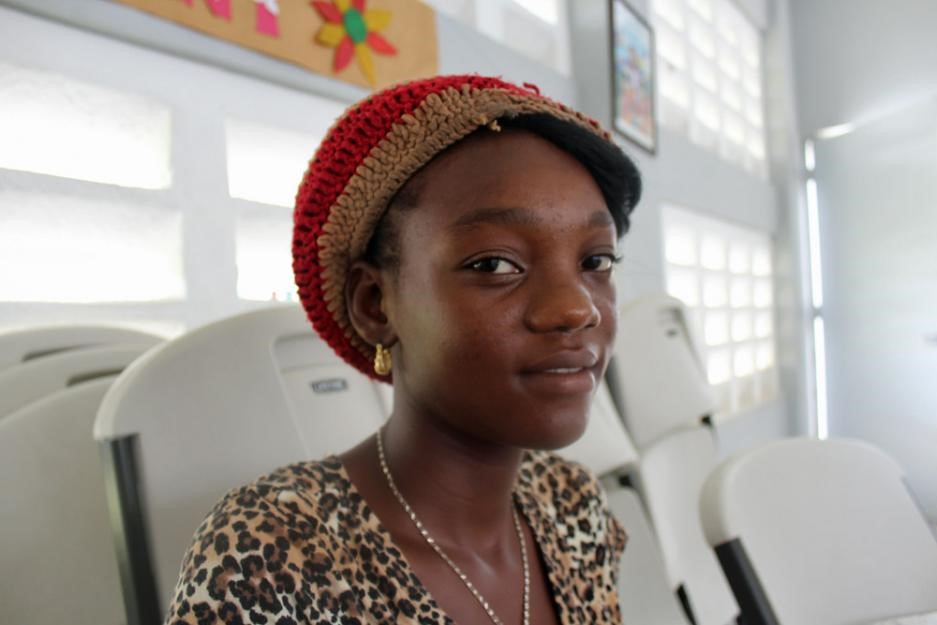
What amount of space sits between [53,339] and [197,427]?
29 cm

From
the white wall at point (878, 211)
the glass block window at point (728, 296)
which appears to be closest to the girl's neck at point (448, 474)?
the glass block window at point (728, 296)

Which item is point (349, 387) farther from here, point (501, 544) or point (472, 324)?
point (472, 324)

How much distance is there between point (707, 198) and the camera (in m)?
3.17

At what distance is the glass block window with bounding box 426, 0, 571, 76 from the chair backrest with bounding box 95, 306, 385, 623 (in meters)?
1.08

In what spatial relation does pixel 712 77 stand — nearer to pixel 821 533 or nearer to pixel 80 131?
pixel 821 533

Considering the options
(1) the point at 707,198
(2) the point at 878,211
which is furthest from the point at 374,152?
(2) the point at 878,211

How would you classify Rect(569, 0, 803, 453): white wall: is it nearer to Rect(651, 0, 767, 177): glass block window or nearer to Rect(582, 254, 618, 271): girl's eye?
Rect(651, 0, 767, 177): glass block window

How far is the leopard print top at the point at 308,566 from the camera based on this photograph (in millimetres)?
509

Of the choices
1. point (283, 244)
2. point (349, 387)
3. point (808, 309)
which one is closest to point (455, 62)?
point (283, 244)

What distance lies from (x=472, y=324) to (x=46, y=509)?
1.76 feet

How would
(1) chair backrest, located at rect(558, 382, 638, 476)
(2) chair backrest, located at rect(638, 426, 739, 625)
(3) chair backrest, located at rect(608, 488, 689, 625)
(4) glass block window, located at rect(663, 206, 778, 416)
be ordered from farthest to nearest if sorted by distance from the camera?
(4) glass block window, located at rect(663, 206, 778, 416) < (2) chair backrest, located at rect(638, 426, 739, 625) < (1) chair backrest, located at rect(558, 382, 638, 476) < (3) chair backrest, located at rect(608, 488, 689, 625)

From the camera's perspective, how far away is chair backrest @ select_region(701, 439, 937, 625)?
95 cm

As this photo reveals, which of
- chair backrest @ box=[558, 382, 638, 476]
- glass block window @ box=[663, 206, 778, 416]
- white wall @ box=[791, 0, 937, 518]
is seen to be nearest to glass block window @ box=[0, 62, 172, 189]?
chair backrest @ box=[558, 382, 638, 476]

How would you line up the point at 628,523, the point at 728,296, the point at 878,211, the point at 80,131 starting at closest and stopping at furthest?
the point at 80,131 → the point at 628,523 → the point at 728,296 → the point at 878,211
